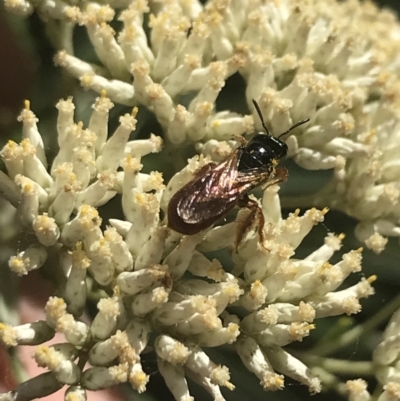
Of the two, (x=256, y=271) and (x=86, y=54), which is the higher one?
(x=86, y=54)

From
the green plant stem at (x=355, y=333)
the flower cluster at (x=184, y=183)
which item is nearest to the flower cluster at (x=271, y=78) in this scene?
the flower cluster at (x=184, y=183)

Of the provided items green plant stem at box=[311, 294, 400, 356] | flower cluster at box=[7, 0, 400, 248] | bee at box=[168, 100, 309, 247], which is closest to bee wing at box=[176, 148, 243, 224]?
bee at box=[168, 100, 309, 247]

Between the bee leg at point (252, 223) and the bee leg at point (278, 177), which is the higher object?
the bee leg at point (278, 177)

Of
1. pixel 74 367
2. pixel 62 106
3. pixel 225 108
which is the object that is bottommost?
pixel 74 367

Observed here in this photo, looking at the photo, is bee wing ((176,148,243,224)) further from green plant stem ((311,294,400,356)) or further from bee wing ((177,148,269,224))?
green plant stem ((311,294,400,356))

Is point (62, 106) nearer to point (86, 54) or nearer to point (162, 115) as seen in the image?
point (162, 115)

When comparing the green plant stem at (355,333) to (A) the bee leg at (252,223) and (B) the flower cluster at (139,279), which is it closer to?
(B) the flower cluster at (139,279)

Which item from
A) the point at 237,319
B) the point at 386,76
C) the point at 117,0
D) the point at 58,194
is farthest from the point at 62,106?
the point at 386,76
